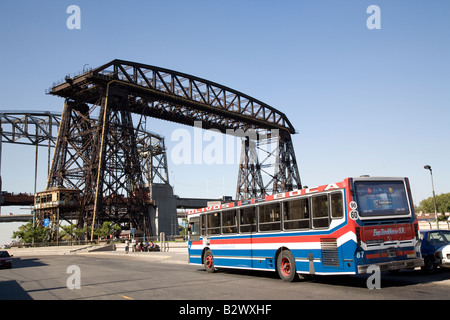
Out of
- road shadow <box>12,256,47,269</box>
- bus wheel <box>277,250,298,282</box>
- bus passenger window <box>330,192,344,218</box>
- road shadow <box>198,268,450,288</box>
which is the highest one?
bus passenger window <box>330,192,344,218</box>

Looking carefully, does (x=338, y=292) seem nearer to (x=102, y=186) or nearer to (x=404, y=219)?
(x=404, y=219)

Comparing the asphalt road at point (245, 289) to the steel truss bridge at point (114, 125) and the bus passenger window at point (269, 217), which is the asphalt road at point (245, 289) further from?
the steel truss bridge at point (114, 125)

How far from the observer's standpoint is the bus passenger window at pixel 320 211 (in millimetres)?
12688

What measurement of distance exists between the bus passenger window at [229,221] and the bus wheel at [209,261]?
1906mm

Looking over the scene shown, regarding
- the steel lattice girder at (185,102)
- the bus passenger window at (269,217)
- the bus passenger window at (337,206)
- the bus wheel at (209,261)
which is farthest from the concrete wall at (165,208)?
the bus passenger window at (337,206)

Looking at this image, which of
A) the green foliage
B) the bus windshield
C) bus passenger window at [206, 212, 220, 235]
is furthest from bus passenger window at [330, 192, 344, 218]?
the green foliage

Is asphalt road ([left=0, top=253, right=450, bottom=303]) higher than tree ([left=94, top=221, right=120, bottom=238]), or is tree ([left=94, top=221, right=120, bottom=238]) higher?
tree ([left=94, top=221, right=120, bottom=238])

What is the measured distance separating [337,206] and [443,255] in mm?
5677

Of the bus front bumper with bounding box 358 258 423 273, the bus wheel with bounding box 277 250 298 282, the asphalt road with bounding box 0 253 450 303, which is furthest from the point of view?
the bus wheel with bounding box 277 250 298 282

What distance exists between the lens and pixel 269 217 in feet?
50.2

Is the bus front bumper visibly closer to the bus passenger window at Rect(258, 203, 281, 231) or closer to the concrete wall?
the bus passenger window at Rect(258, 203, 281, 231)

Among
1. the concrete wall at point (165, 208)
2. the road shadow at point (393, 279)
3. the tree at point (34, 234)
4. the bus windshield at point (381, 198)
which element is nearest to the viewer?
the bus windshield at point (381, 198)

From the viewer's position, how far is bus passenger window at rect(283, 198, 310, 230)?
13.5 meters

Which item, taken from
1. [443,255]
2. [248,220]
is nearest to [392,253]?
[443,255]
